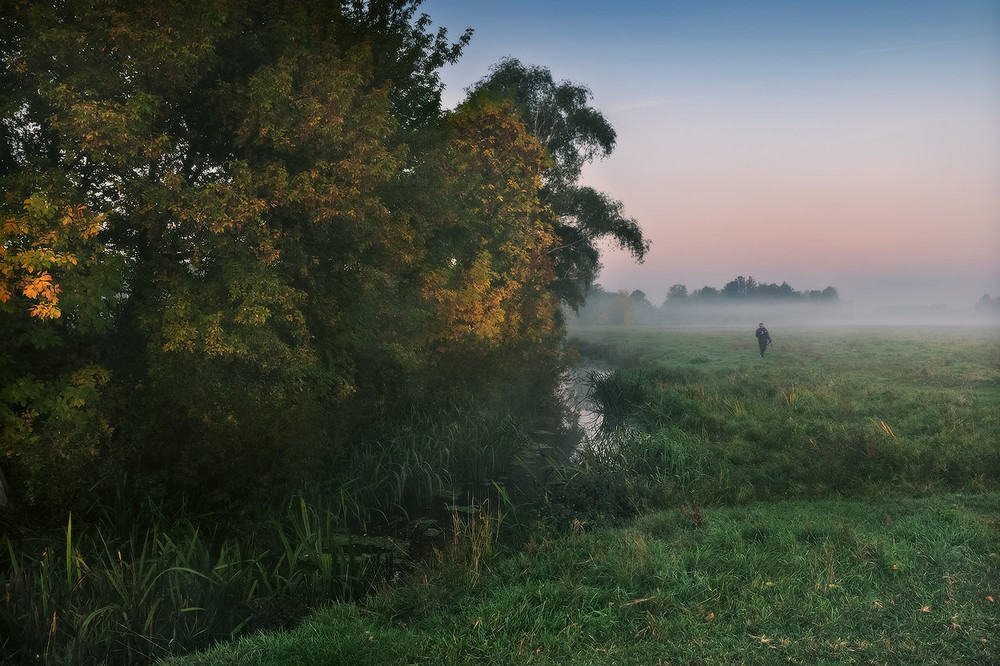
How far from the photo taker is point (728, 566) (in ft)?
24.1

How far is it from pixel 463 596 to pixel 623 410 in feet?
53.8

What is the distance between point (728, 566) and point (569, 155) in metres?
32.4

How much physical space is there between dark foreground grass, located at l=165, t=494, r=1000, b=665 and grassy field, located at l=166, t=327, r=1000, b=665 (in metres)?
0.02

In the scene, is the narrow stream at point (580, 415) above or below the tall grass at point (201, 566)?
below

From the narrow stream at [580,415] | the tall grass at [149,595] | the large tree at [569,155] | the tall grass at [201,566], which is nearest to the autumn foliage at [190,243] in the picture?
the tall grass at [201,566]

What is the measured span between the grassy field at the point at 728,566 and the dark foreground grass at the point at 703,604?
2 centimetres

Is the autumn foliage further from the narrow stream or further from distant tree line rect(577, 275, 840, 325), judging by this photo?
distant tree line rect(577, 275, 840, 325)

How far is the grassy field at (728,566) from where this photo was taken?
18.6ft

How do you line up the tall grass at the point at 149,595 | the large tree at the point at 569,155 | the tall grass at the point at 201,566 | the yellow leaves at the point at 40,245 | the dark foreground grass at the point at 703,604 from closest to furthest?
the dark foreground grass at the point at 703,604 < the tall grass at the point at 149,595 < the tall grass at the point at 201,566 < the yellow leaves at the point at 40,245 < the large tree at the point at 569,155

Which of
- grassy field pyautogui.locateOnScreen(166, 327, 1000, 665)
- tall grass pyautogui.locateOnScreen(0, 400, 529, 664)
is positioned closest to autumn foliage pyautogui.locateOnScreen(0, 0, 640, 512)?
tall grass pyautogui.locateOnScreen(0, 400, 529, 664)

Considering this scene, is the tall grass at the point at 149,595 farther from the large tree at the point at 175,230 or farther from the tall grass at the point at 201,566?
the large tree at the point at 175,230

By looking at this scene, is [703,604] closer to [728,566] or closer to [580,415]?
[728,566]

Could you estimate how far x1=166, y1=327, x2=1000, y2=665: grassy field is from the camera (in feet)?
18.6

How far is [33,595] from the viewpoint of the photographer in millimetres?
6980
